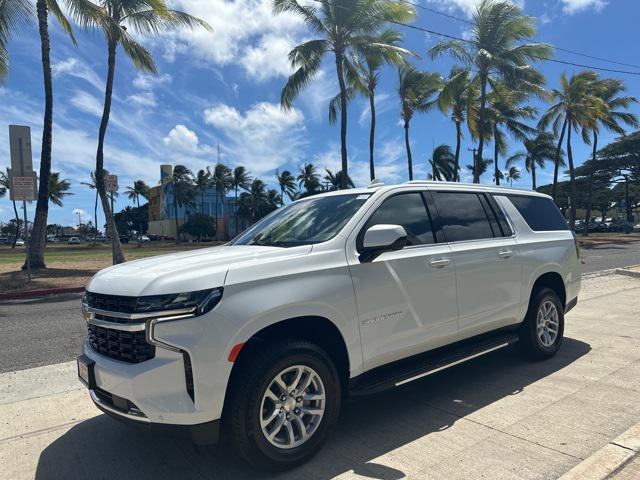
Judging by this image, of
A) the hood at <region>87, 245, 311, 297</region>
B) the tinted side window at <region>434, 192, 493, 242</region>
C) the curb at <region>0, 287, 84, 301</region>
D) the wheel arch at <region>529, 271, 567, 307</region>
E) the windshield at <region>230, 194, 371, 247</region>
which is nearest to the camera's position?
the hood at <region>87, 245, 311, 297</region>

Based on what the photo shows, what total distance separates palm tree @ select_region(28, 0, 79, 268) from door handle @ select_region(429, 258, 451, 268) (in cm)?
1616

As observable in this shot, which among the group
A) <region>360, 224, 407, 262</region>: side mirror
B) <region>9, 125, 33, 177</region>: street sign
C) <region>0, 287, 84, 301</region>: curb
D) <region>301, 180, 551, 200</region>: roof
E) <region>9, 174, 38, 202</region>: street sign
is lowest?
<region>0, 287, 84, 301</region>: curb

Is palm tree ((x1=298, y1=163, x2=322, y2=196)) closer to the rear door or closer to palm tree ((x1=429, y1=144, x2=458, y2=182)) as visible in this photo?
palm tree ((x1=429, y1=144, x2=458, y2=182))

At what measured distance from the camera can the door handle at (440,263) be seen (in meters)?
3.86

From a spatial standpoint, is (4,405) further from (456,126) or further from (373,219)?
(456,126)

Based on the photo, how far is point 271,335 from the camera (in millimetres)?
3025

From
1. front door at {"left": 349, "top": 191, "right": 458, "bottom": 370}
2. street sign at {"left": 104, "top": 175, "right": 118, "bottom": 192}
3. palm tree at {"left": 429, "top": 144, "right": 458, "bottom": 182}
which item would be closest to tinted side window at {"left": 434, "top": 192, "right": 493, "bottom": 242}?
front door at {"left": 349, "top": 191, "right": 458, "bottom": 370}

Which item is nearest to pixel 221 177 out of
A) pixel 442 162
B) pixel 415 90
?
pixel 442 162

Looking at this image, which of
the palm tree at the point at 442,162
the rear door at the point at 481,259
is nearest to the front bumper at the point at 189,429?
the rear door at the point at 481,259

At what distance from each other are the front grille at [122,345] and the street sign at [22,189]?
12703mm

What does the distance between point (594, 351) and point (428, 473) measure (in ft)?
11.7

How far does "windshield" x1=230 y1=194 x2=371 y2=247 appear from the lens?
364 centimetres

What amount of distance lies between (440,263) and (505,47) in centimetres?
2428

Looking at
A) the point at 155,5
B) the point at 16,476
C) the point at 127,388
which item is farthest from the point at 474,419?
the point at 155,5
